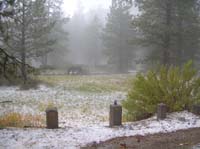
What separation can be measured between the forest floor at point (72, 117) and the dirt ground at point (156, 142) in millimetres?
418

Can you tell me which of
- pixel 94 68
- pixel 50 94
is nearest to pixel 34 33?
pixel 50 94

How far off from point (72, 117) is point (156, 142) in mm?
7067

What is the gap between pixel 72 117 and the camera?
13.8 meters

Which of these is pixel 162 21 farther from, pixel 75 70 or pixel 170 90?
pixel 170 90

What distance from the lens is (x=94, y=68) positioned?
49.5 m

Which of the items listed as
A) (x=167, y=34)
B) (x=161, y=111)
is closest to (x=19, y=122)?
(x=161, y=111)

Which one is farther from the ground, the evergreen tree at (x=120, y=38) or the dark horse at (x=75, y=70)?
the evergreen tree at (x=120, y=38)

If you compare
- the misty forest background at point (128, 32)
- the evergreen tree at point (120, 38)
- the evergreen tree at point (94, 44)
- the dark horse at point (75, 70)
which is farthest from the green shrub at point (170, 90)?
the evergreen tree at point (94, 44)

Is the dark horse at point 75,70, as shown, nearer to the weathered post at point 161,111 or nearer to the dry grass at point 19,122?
the dry grass at point 19,122

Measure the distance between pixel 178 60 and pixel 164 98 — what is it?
671 inches

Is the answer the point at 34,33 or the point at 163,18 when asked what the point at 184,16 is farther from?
the point at 34,33

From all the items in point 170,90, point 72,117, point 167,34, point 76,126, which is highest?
point 167,34

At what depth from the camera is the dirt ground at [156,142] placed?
271 inches

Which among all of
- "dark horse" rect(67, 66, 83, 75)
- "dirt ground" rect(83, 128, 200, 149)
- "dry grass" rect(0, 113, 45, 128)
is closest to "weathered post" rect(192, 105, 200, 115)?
"dirt ground" rect(83, 128, 200, 149)
